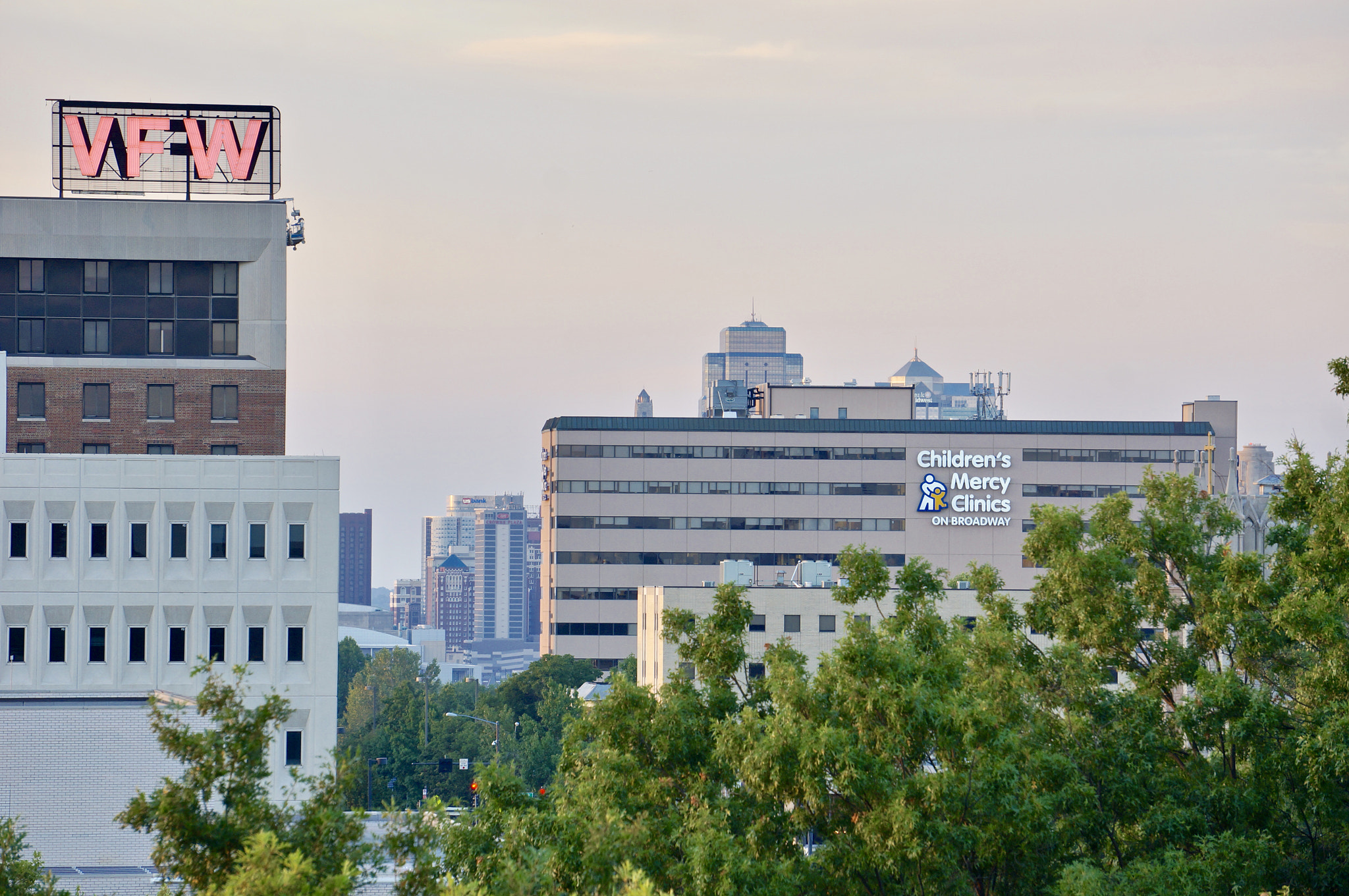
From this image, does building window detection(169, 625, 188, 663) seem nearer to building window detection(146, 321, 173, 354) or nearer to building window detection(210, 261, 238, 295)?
building window detection(146, 321, 173, 354)

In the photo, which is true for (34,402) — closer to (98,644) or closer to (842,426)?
(98,644)

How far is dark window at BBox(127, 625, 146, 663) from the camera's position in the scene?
63.2 metres

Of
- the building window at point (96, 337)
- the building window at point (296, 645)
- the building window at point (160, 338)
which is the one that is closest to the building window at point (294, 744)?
the building window at point (296, 645)

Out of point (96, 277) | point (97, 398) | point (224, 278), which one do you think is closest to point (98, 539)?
point (97, 398)

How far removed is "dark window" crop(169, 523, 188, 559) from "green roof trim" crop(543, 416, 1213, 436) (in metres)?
101

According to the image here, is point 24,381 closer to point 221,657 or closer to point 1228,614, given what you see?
point 221,657

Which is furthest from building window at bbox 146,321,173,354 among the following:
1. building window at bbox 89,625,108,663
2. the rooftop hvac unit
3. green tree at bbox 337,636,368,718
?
green tree at bbox 337,636,368,718

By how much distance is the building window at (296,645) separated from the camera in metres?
63.8

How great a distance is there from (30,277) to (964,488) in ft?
388

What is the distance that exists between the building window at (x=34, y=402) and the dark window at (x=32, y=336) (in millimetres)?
2099

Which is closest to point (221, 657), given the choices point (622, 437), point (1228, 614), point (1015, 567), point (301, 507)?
point (301, 507)

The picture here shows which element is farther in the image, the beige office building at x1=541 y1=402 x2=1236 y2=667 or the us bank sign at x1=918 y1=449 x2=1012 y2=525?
the us bank sign at x1=918 y1=449 x2=1012 y2=525

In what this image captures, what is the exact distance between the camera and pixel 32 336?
69.9 metres

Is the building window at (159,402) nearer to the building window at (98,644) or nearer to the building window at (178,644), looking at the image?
the building window at (98,644)
